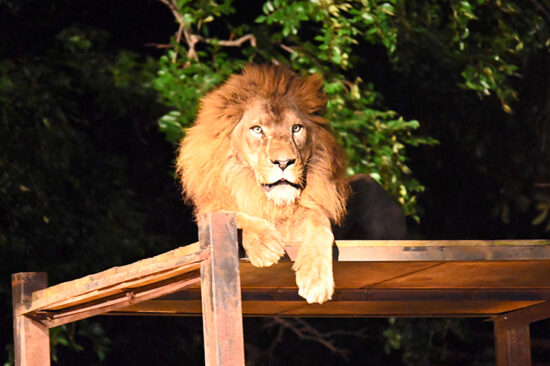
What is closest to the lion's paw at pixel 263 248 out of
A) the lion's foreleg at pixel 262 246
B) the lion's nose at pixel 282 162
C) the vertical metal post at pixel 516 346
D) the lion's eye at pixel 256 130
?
the lion's foreleg at pixel 262 246

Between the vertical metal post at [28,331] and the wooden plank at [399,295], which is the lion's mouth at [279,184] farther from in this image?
the vertical metal post at [28,331]

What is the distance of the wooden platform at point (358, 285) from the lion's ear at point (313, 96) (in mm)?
713

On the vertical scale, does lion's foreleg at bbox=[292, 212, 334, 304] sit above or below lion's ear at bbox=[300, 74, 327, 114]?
below

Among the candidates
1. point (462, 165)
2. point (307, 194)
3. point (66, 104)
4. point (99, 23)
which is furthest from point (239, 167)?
point (462, 165)

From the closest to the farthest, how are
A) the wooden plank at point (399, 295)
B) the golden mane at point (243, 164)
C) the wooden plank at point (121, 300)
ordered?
the wooden plank at point (121, 300) < the golden mane at point (243, 164) < the wooden plank at point (399, 295)

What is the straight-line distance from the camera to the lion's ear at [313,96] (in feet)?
13.9

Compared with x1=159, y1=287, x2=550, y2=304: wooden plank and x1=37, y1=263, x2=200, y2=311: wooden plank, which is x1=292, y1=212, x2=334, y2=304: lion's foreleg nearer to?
x1=37, y1=263, x2=200, y2=311: wooden plank

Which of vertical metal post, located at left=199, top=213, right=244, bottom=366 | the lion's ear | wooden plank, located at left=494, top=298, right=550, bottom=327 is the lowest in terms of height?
vertical metal post, located at left=199, top=213, right=244, bottom=366

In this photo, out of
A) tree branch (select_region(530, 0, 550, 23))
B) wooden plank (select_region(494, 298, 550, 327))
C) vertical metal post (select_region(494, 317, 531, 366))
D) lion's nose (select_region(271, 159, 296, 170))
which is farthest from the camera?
tree branch (select_region(530, 0, 550, 23))

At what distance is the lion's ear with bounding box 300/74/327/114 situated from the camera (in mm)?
4246

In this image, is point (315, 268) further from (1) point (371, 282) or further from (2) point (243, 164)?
(2) point (243, 164)

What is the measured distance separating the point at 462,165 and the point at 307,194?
5.60 metres

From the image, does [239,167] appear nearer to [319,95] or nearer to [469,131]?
[319,95]

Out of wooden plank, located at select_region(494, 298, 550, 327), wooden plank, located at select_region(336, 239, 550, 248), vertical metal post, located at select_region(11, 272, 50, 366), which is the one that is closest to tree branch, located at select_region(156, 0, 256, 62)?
wooden plank, located at select_region(494, 298, 550, 327)
